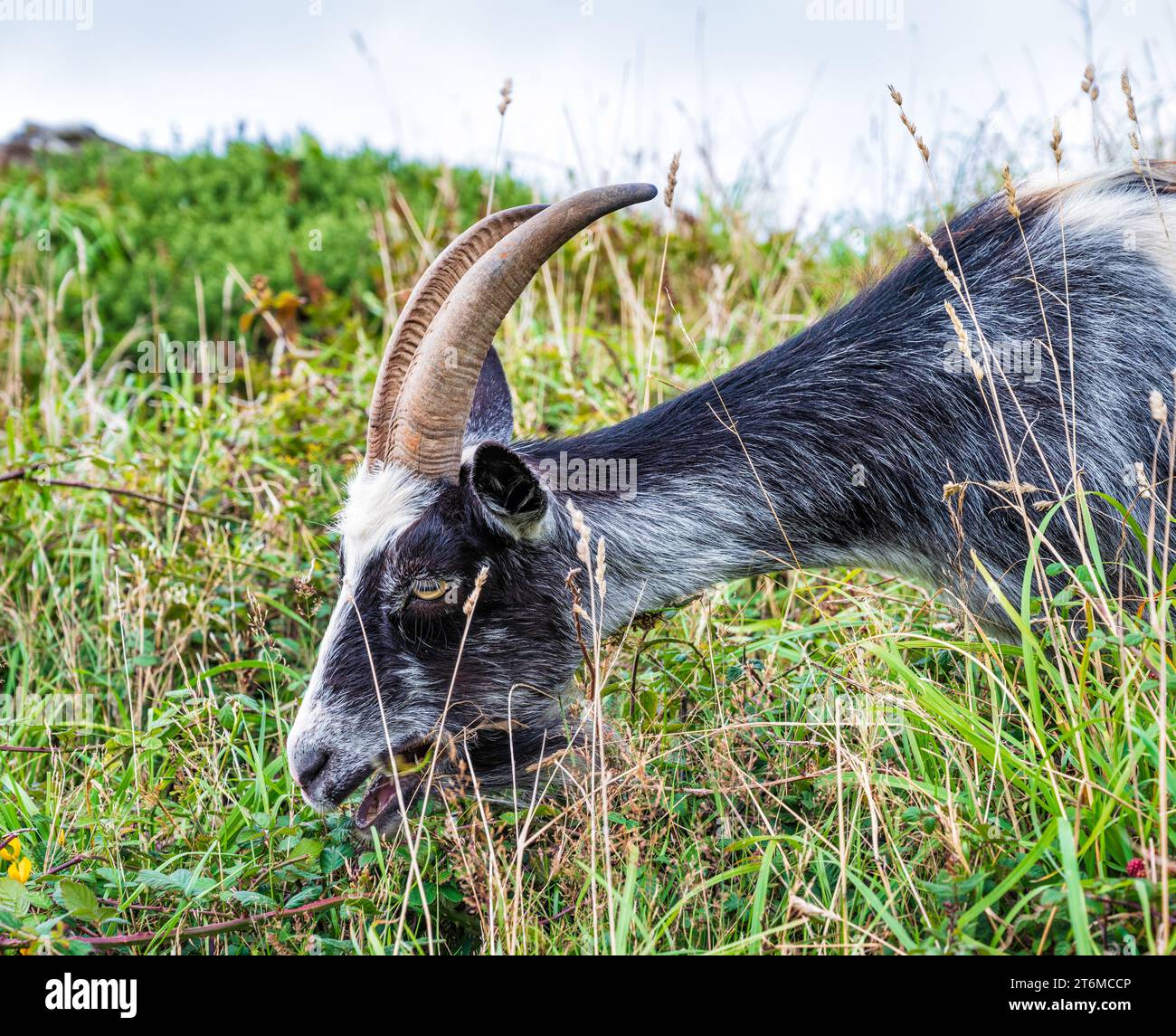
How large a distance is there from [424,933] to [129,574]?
2.02m

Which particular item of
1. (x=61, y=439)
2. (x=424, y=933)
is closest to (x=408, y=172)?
(x=61, y=439)

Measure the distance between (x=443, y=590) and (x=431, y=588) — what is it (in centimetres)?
4

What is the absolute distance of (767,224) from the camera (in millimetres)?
8258

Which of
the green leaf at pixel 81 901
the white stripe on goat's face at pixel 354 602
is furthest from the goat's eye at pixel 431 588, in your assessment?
the green leaf at pixel 81 901

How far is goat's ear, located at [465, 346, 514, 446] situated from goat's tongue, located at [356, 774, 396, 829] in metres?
1.09

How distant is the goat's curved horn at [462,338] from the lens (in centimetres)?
323

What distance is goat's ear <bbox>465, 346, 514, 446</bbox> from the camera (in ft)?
12.6

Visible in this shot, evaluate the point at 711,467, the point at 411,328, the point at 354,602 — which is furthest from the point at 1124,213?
the point at 354,602

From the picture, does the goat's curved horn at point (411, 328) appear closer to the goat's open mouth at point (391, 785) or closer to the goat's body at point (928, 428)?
the goat's body at point (928, 428)

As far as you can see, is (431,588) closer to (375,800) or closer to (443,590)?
(443,590)

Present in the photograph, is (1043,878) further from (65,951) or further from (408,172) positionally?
(408,172)

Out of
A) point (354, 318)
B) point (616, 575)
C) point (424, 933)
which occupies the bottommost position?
point (424, 933)

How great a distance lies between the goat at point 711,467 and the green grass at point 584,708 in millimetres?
243

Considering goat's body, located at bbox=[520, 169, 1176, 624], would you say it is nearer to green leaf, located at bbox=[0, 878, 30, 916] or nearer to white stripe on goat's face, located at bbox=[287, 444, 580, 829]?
white stripe on goat's face, located at bbox=[287, 444, 580, 829]
